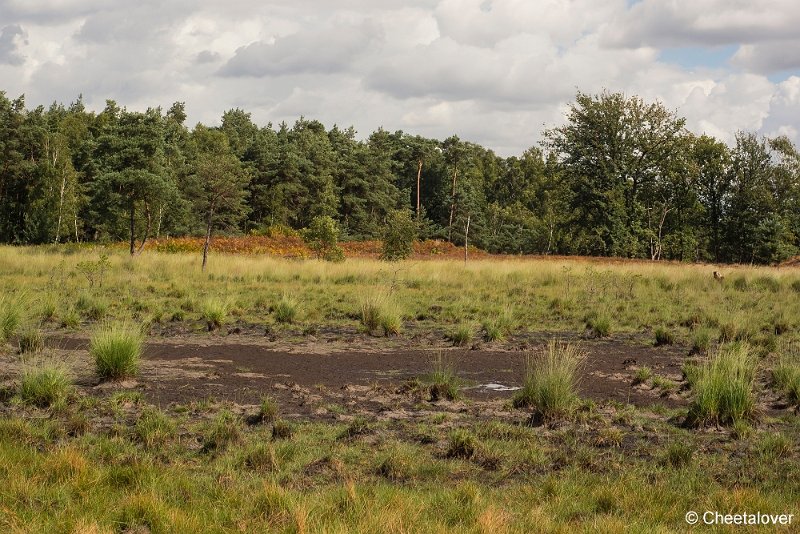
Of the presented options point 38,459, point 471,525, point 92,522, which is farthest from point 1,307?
point 471,525

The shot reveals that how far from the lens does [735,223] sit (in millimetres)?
65750

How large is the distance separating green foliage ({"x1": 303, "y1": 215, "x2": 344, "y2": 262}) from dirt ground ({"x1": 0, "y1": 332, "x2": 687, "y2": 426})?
20.4 meters

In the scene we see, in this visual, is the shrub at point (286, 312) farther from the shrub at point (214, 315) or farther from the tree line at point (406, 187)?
the tree line at point (406, 187)

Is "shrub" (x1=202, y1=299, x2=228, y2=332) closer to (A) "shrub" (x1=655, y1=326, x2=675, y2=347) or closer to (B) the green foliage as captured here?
(A) "shrub" (x1=655, y1=326, x2=675, y2=347)

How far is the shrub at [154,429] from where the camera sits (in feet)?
27.5

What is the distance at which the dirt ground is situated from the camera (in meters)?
Answer: 10.7

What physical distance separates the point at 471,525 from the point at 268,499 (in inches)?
65.3

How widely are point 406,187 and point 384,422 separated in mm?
74829

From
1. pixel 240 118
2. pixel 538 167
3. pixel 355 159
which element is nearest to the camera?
pixel 355 159

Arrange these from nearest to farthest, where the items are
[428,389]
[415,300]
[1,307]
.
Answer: [428,389] → [1,307] → [415,300]

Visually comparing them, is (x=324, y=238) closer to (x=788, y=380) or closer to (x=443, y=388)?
(x=443, y=388)

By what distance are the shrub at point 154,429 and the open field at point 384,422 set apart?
0.09 feet

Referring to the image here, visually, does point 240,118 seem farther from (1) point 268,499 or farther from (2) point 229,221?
(1) point 268,499

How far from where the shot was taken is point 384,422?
962cm
